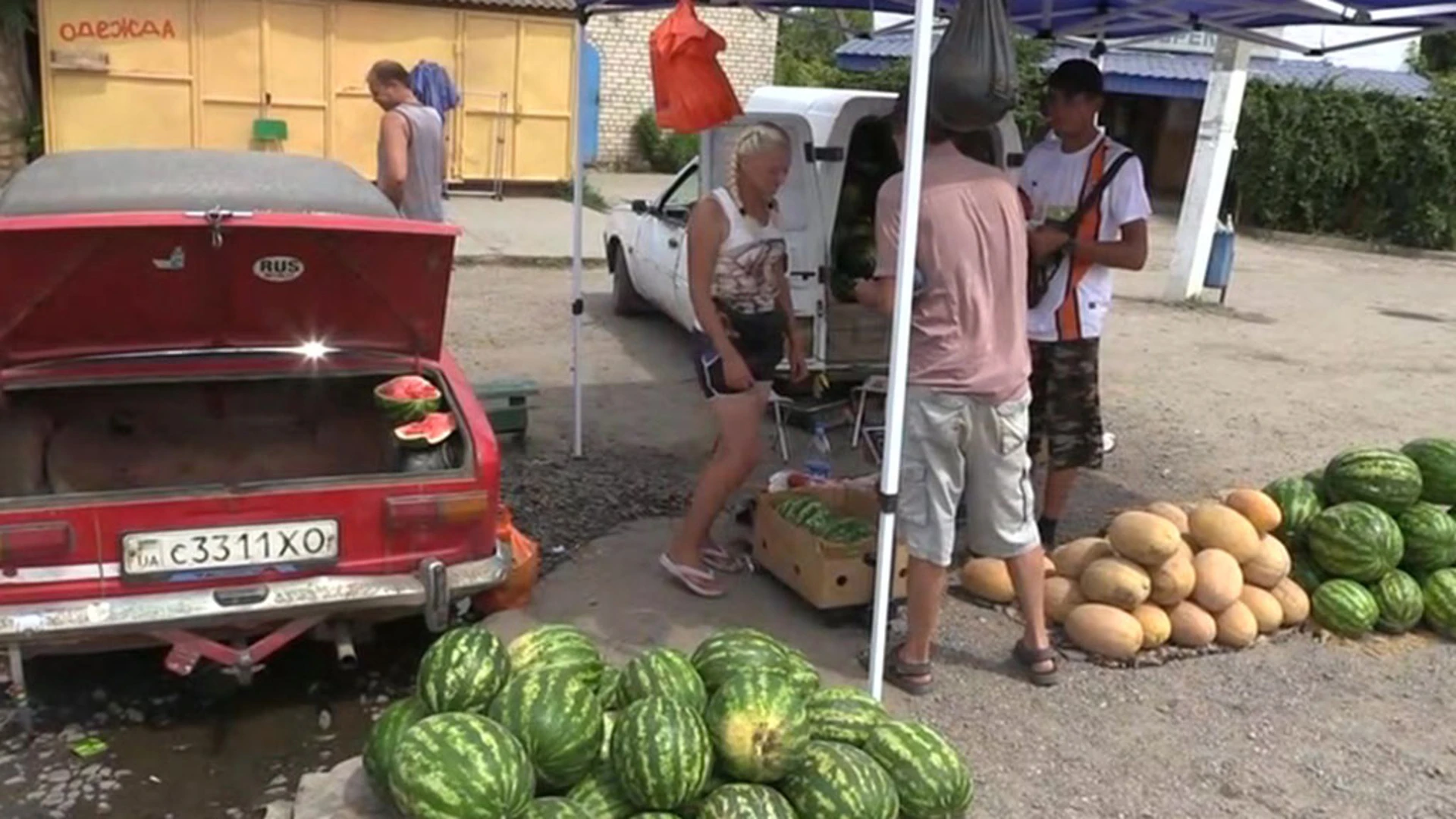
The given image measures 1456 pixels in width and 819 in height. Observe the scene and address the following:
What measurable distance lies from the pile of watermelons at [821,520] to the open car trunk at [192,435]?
5.07ft

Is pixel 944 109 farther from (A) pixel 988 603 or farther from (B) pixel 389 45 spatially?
(B) pixel 389 45

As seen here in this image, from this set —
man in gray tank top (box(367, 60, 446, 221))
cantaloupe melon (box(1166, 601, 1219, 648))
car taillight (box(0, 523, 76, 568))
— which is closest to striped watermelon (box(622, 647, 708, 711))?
car taillight (box(0, 523, 76, 568))

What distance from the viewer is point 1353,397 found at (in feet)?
31.9

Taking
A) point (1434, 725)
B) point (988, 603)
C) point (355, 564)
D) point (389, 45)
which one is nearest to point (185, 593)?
point (355, 564)

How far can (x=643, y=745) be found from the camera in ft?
9.51

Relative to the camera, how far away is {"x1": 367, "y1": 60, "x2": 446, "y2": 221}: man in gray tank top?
7098 mm

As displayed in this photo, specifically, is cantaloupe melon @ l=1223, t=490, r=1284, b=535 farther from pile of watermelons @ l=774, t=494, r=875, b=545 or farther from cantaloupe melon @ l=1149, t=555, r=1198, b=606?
pile of watermelons @ l=774, t=494, r=875, b=545

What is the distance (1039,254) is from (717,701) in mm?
2841

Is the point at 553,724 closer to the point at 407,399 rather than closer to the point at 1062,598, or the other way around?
the point at 407,399

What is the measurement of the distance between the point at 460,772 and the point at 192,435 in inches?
102

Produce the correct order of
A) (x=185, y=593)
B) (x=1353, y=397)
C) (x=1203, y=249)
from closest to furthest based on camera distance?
1. (x=185, y=593)
2. (x=1353, y=397)
3. (x=1203, y=249)

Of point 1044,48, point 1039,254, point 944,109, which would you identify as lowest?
point 1039,254

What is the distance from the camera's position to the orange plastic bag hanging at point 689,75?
18.7ft

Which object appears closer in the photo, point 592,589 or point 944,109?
point 944,109
